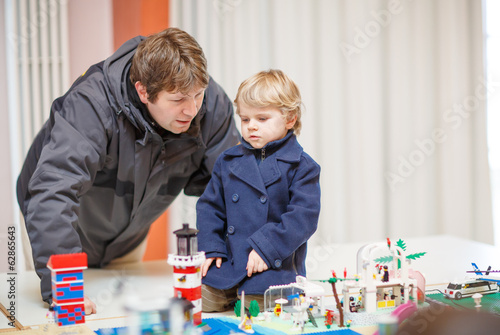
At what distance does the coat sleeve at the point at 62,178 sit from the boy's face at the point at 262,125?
1.34ft

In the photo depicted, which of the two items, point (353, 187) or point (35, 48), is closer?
point (35, 48)

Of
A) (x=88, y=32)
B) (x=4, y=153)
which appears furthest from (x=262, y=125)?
(x=4, y=153)

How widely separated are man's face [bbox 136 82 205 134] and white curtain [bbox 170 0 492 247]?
1.22 meters

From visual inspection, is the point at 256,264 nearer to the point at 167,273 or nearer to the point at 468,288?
the point at 468,288

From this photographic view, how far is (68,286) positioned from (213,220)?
1.33 ft

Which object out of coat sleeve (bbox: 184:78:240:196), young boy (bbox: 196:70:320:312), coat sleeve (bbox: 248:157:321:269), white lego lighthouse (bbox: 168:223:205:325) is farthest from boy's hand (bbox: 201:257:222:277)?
coat sleeve (bbox: 184:78:240:196)

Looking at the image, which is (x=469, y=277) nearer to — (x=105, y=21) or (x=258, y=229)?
(x=258, y=229)

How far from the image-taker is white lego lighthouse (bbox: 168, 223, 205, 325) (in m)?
1.08

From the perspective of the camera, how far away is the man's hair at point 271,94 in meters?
1.32

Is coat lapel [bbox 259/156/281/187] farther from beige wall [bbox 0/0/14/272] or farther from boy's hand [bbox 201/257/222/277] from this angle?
beige wall [bbox 0/0/14/272]

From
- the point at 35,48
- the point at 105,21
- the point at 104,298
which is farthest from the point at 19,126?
the point at 104,298

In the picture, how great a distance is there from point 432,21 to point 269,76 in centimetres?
210

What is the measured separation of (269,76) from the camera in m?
1.36

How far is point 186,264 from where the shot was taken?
108cm
